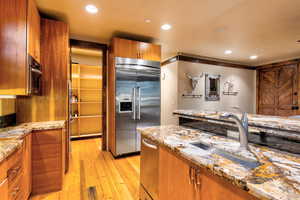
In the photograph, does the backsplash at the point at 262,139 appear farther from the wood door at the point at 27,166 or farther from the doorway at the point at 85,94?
the doorway at the point at 85,94

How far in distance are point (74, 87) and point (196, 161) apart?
4.42 meters

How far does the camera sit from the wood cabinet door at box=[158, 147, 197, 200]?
1.06 meters

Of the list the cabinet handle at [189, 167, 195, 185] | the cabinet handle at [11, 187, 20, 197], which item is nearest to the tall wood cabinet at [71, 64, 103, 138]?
the cabinet handle at [11, 187, 20, 197]

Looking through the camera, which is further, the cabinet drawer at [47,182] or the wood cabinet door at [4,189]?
the cabinet drawer at [47,182]

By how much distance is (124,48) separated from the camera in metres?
3.10

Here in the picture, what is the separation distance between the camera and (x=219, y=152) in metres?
1.24

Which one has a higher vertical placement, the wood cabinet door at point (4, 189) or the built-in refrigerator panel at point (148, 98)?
the built-in refrigerator panel at point (148, 98)

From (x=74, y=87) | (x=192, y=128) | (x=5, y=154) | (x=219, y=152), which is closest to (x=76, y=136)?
(x=74, y=87)

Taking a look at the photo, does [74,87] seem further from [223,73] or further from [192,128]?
[223,73]

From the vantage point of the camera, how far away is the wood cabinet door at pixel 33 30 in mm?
1823

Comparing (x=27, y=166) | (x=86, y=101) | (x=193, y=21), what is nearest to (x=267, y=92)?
(x=193, y=21)

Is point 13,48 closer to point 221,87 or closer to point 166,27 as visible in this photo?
point 166,27

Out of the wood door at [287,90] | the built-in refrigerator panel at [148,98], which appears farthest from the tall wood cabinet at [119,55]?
the wood door at [287,90]

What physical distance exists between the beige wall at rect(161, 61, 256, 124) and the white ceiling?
846 mm
